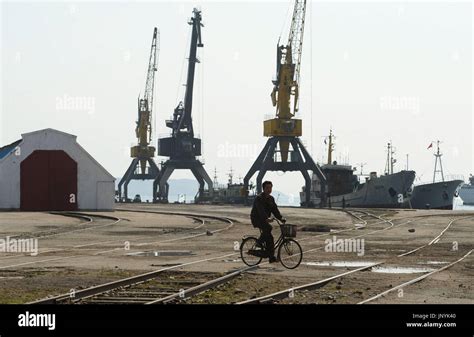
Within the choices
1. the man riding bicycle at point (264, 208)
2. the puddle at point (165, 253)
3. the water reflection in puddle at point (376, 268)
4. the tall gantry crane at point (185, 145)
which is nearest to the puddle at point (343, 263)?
the water reflection in puddle at point (376, 268)

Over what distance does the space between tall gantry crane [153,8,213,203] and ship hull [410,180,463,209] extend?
1328 inches

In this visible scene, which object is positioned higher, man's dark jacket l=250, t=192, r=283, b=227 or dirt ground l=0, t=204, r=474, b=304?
man's dark jacket l=250, t=192, r=283, b=227

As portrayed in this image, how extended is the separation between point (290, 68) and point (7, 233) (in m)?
61.9

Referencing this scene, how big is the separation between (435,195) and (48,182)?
2005 inches

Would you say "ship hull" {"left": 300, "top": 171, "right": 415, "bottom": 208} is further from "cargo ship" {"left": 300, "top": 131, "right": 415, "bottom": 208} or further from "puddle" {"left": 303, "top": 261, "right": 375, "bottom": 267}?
"puddle" {"left": 303, "top": 261, "right": 375, "bottom": 267}

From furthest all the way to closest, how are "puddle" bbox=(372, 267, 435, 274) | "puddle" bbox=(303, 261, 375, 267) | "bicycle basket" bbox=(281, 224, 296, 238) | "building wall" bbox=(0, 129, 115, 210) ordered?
"building wall" bbox=(0, 129, 115, 210), "puddle" bbox=(303, 261, 375, 267), "bicycle basket" bbox=(281, 224, 296, 238), "puddle" bbox=(372, 267, 435, 274)

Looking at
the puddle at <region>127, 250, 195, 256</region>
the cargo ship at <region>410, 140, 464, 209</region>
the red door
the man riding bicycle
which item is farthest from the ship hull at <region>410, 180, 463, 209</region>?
the man riding bicycle

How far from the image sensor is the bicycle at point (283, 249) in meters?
19.4

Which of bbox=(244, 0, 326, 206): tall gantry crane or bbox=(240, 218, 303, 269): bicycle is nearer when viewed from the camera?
bbox=(240, 218, 303, 269): bicycle

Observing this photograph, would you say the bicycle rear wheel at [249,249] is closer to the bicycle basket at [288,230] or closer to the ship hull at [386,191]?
the bicycle basket at [288,230]

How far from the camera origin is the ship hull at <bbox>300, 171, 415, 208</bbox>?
91500 millimetres
